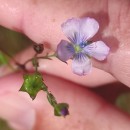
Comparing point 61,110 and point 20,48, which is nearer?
point 61,110

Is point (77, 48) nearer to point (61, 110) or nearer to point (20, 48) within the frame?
point (61, 110)

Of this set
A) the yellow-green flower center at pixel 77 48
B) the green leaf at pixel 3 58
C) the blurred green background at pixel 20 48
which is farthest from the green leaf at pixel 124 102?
the yellow-green flower center at pixel 77 48

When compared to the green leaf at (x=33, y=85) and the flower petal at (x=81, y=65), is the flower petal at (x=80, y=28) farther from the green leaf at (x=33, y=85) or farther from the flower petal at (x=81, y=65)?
the green leaf at (x=33, y=85)

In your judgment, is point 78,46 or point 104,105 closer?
point 78,46

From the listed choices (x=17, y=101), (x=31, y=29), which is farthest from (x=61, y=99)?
(x=31, y=29)

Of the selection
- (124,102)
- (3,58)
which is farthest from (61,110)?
(124,102)

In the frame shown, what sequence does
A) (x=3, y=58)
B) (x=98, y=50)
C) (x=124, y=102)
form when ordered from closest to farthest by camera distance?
1. (x=98, y=50)
2. (x=3, y=58)
3. (x=124, y=102)

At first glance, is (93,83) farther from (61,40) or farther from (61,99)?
(61,40)
